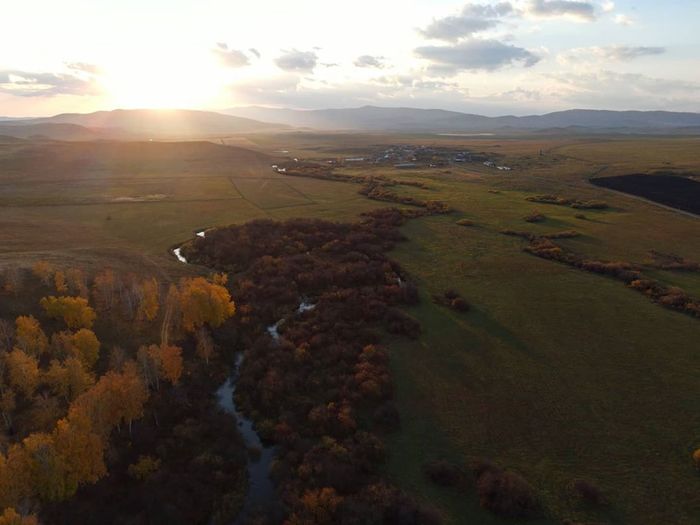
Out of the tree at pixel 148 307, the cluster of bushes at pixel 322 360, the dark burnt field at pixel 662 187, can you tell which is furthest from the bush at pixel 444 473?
the dark burnt field at pixel 662 187

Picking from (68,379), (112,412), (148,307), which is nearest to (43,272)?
(148,307)

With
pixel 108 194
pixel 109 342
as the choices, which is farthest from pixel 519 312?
pixel 108 194

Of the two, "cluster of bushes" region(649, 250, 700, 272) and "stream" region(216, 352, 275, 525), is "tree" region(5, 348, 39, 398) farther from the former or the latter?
"cluster of bushes" region(649, 250, 700, 272)

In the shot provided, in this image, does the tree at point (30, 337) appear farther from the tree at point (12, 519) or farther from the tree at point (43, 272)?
the tree at point (12, 519)

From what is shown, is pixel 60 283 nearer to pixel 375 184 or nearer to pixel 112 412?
pixel 112 412

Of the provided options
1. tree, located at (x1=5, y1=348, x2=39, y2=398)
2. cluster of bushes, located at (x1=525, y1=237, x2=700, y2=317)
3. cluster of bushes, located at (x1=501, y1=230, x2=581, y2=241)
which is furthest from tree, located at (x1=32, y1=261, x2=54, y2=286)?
cluster of bushes, located at (x1=501, y1=230, x2=581, y2=241)

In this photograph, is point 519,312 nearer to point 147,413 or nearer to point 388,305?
point 388,305
